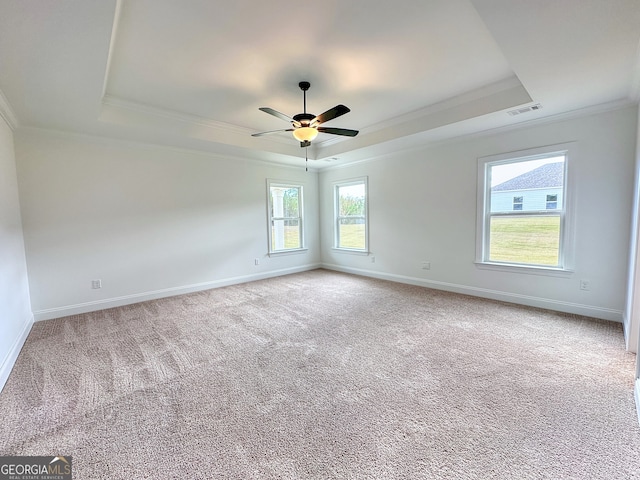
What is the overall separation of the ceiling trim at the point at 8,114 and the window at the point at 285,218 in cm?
365

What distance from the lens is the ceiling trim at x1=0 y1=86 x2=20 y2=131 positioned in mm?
2740

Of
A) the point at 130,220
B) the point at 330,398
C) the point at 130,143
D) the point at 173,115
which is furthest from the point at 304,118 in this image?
the point at 130,220

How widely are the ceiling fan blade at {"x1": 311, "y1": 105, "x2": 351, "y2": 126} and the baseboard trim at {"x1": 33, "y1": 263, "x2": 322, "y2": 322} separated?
136 inches

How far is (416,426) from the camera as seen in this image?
171 cm

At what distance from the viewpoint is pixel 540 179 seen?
12.3 feet

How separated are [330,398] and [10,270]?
3377 mm

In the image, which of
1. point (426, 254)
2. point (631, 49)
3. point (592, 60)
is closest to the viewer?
point (631, 49)

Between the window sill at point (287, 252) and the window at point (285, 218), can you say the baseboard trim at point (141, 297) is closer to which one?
the window sill at point (287, 252)

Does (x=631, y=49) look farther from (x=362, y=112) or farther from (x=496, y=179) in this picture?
(x=362, y=112)

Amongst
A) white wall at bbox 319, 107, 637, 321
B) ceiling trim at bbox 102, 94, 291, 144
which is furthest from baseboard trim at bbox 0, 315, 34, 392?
white wall at bbox 319, 107, 637, 321

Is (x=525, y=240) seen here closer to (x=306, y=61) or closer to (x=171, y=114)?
(x=306, y=61)

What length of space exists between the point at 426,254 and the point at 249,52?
401 cm

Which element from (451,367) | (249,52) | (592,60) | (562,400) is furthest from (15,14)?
(562,400)

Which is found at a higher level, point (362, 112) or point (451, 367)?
point (362, 112)
